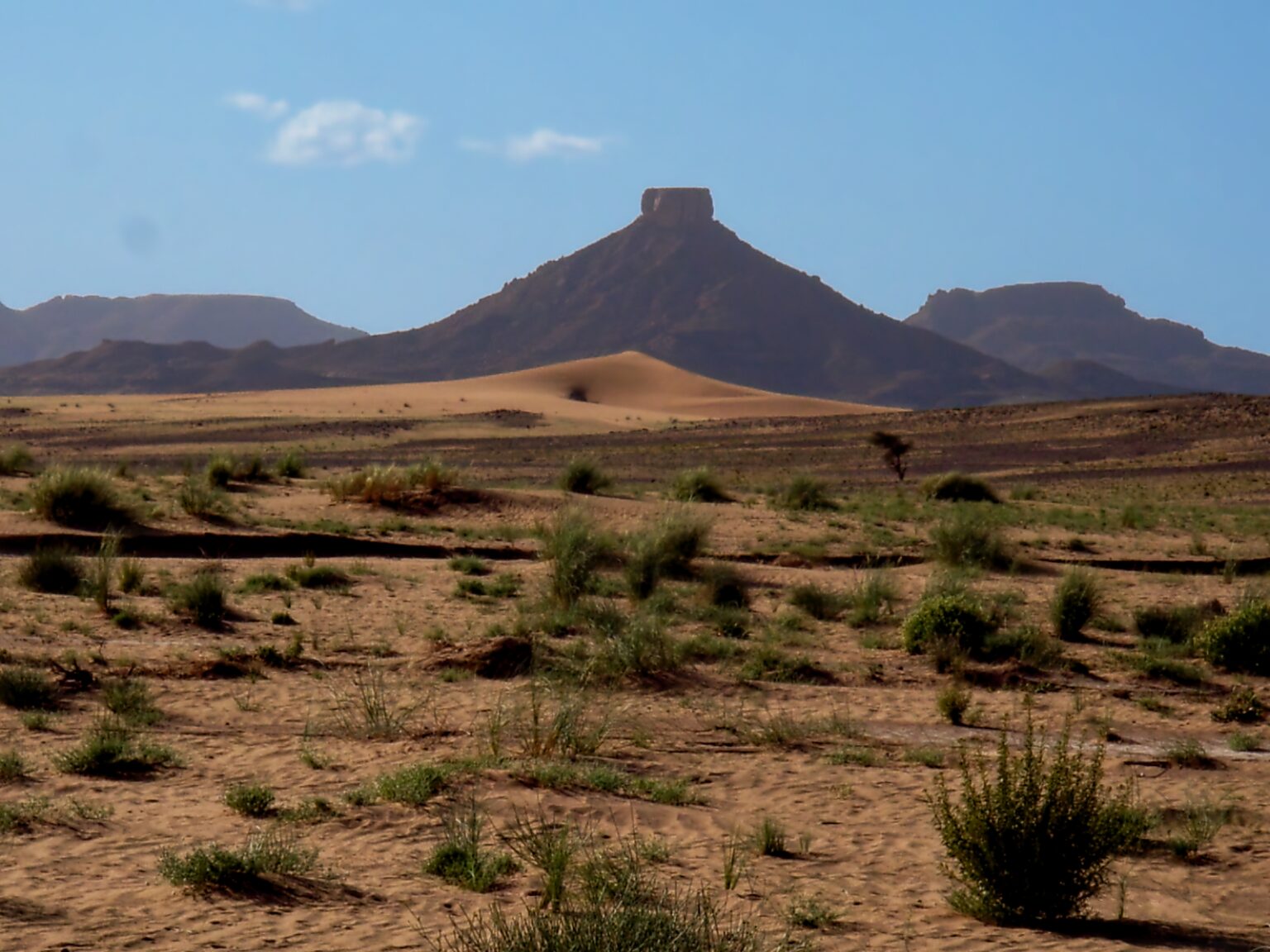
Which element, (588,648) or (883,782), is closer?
(883,782)

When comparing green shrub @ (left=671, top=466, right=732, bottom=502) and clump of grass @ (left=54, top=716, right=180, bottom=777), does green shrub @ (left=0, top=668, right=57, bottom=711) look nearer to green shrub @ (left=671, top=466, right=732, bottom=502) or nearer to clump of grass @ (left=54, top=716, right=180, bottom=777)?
clump of grass @ (left=54, top=716, right=180, bottom=777)

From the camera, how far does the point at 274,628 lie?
621 inches

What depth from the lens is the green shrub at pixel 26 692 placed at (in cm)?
1163

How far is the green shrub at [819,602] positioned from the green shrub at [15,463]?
18.8 metres

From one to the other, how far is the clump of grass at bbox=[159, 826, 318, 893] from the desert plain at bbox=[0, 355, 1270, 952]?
0.06 metres

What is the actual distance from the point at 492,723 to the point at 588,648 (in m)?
4.45

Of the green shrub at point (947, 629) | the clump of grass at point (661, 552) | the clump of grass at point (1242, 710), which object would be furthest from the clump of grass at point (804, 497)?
the clump of grass at point (1242, 710)

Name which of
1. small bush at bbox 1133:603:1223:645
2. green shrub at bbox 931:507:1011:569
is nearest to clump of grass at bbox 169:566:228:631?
small bush at bbox 1133:603:1223:645

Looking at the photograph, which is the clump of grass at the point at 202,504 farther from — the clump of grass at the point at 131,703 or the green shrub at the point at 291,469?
the clump of grass at the point at 131,703

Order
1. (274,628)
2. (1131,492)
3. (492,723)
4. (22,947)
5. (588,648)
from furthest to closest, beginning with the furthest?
(1131,492)
(274,628)
(588,648)
(492,723)
(22,947)

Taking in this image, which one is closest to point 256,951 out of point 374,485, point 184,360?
point 374,485

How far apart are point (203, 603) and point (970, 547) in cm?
1189

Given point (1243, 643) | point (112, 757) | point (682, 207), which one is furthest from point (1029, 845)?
point (682, 207)

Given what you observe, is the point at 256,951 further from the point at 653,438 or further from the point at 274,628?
the point at 653,438
